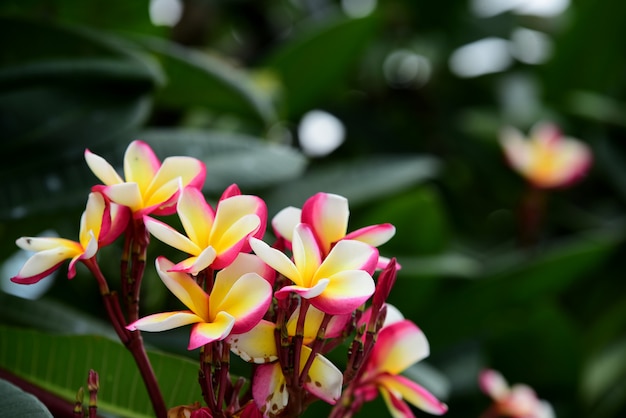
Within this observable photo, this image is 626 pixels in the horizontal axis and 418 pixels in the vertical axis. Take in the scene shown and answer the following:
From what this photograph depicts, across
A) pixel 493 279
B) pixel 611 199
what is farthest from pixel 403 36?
pixel 493 279

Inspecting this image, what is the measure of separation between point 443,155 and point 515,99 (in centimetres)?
17

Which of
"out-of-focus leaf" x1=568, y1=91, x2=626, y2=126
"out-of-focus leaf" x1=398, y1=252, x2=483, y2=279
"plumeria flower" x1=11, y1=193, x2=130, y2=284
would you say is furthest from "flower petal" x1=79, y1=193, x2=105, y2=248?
"out-of-focus leaf" x1=568, y1=91, x2=626, y2=126

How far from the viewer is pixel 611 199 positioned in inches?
56.2

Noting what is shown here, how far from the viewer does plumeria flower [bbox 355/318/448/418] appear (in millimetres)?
394

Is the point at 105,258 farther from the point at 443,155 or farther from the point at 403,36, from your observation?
the point at 403,36

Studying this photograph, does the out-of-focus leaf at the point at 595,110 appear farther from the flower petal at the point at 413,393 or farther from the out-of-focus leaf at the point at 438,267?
the flower petal at the point at 413,393

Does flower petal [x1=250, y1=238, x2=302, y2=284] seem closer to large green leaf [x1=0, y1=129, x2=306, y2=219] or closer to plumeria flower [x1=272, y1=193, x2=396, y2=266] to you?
plumeria flower [x1=272, y1=193, x2=396, y2=266]

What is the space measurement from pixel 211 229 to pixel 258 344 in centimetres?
5

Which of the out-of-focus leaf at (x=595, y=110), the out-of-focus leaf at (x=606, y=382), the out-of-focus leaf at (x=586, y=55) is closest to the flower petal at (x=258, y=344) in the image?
the out-of-focus leaf at (x=606, y=382)

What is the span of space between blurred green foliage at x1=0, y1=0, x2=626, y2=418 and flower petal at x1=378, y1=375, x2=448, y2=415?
0.34 feet

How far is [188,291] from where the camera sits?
1.10 ft

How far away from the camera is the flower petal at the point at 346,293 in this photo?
32 cm

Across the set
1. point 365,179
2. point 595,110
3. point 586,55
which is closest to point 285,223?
point 365,179

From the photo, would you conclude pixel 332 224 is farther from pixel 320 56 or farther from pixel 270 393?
pixel 320 56
